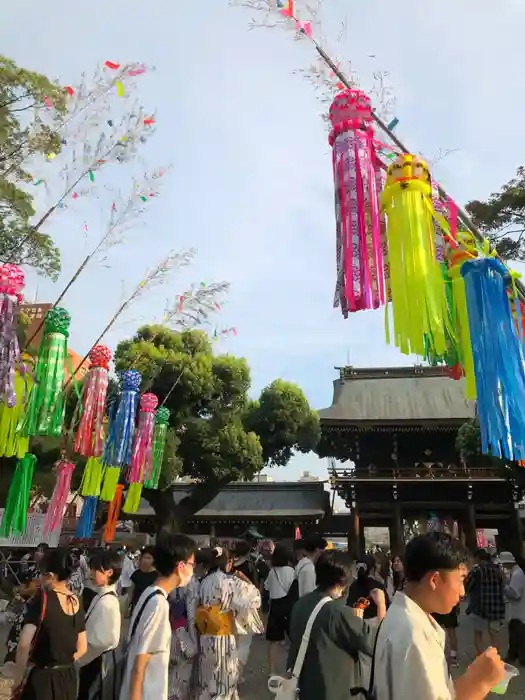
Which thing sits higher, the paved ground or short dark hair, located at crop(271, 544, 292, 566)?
short dark hair, located at crop(271, 544, 292, 566)

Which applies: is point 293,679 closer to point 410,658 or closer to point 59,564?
point 410,658

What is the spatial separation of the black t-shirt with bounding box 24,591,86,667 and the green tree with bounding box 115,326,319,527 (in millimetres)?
11011

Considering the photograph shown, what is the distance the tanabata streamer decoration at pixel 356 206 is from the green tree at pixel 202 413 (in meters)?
10.8

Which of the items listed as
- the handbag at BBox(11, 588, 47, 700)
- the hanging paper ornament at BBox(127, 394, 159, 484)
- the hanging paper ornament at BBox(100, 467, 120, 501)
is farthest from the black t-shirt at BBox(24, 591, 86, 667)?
the hanging paper ornament at BBox(100, 467, 120, 501)

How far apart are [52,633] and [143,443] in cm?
555

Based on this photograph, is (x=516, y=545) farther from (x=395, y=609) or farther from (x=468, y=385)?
(x=395, y=609)

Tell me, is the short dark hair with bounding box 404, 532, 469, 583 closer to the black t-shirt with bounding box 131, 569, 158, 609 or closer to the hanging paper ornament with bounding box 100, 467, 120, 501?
the black t-shirt with bounding box 131, 569, 158, 609

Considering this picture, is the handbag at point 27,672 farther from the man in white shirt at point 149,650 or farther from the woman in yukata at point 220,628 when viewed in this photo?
the woman in yukata at point 220,628

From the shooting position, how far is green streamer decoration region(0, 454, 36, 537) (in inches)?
283

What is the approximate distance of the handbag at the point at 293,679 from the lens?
253 centimetres

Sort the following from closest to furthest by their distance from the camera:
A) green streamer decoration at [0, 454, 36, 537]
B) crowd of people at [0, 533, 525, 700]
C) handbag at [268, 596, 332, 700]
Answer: crowd of people at [0, 533, 525, 700] < handbag at [268, 596, 332, 700] < green streamer decoration at [0, 454, 36, 537]

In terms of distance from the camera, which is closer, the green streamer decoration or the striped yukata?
the striped yukata

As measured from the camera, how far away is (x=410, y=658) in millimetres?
1582

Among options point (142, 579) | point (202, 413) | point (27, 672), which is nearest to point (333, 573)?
point (27, 672)
